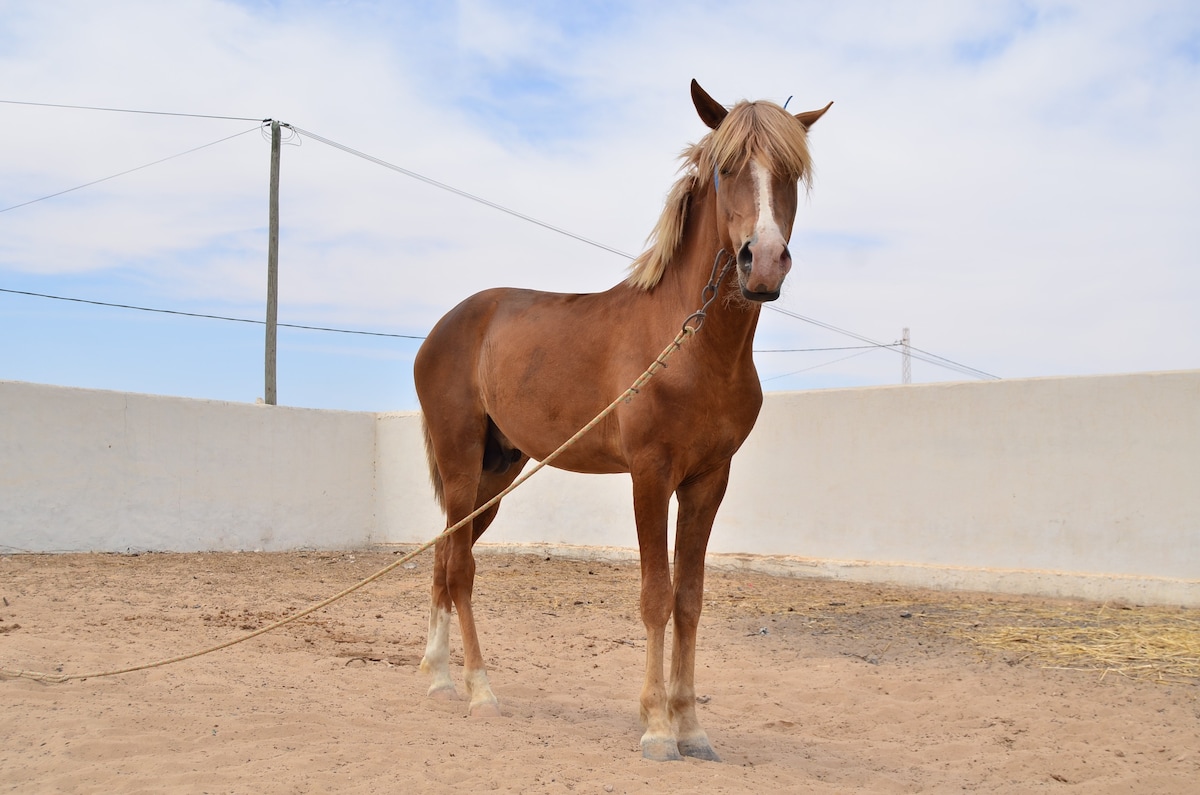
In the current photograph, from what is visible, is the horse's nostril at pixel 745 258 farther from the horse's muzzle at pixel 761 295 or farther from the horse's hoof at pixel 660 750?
the horse's hoof at pixel 660 750

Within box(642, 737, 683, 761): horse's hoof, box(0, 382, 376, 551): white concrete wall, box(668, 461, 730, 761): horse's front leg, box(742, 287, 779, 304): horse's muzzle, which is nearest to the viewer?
box(742, 287, 779, 304): horse's muzzle

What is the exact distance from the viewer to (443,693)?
4188 millimetres

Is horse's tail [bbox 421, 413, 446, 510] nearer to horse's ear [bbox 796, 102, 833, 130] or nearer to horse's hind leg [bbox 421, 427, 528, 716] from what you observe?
horse's hind leg [bbox 421, 427, 528, 716]

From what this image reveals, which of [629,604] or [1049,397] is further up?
[1049,397]

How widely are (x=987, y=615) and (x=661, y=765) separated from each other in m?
4.06

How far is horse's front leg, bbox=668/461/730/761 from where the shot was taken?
351cm

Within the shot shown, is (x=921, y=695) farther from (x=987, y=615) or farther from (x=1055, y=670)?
(x=987, y=615)

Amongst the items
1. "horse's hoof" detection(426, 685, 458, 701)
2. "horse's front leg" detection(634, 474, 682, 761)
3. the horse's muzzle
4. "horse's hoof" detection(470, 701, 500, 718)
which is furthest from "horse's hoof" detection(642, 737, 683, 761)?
the horse's muzzle

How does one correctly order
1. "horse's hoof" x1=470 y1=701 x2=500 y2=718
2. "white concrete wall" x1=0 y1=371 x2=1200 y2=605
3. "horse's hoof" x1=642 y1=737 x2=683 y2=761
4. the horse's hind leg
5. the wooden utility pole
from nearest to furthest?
"horse's hoof" x1=642 y1=737 x2=683 y2=761 → "horse's hoof" x1=470 y1=701 x2=500 y2=718 → the horse's hind leg → "white concrete wall" x1=0 y1=371 x2=1200 y2=605 → the wooden utility pole

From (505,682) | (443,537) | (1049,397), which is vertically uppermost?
(1049,397)

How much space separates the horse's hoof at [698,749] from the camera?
11.0 ft

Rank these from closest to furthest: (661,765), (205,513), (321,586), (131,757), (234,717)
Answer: (131,757) < (661,765) < (234,717) < (321,586) < (205,513)

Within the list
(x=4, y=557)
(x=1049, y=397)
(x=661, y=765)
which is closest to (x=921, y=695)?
(x=661, y=765)

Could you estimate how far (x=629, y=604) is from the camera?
7074mm
